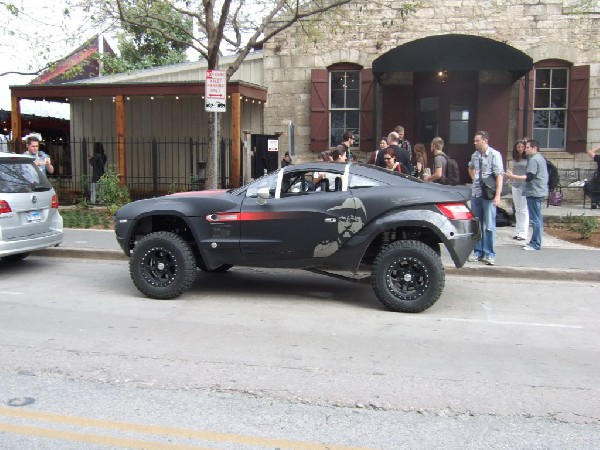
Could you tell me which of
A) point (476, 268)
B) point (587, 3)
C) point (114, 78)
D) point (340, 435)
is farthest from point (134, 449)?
point (114, 78)

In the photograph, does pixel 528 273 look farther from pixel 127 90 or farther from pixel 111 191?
pixel 127 90

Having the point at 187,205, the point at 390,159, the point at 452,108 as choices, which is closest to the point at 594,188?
the point at 452,108

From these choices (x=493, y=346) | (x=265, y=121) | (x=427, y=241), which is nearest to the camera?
(x=493, y=346)

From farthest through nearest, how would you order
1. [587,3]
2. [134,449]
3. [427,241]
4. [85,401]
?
1. [587,3]
2. [427,241]
3. [85,401]
4. [134,449]

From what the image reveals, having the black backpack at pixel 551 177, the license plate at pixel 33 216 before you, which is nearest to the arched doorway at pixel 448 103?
the black backpack at pixel 551 177

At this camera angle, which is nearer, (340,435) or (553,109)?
(340,435)

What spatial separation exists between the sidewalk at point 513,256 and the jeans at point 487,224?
0.27 m

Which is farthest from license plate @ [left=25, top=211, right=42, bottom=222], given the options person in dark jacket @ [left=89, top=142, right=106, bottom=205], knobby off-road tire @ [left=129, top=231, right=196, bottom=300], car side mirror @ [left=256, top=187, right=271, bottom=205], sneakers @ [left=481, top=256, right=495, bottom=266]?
person in dark jacket @ [left=89, top=142, right=106, bottom=205]

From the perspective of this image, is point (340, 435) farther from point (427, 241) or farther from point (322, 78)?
point (322, 78)

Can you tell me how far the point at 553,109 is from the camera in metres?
15.8

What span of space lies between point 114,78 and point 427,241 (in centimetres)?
1399

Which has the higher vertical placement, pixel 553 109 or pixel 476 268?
pixel 553 109

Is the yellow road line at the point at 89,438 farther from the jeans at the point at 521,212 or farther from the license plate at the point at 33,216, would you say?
the jeans at the point at 521,212

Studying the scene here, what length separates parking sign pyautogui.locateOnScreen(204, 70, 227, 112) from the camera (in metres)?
10.4
